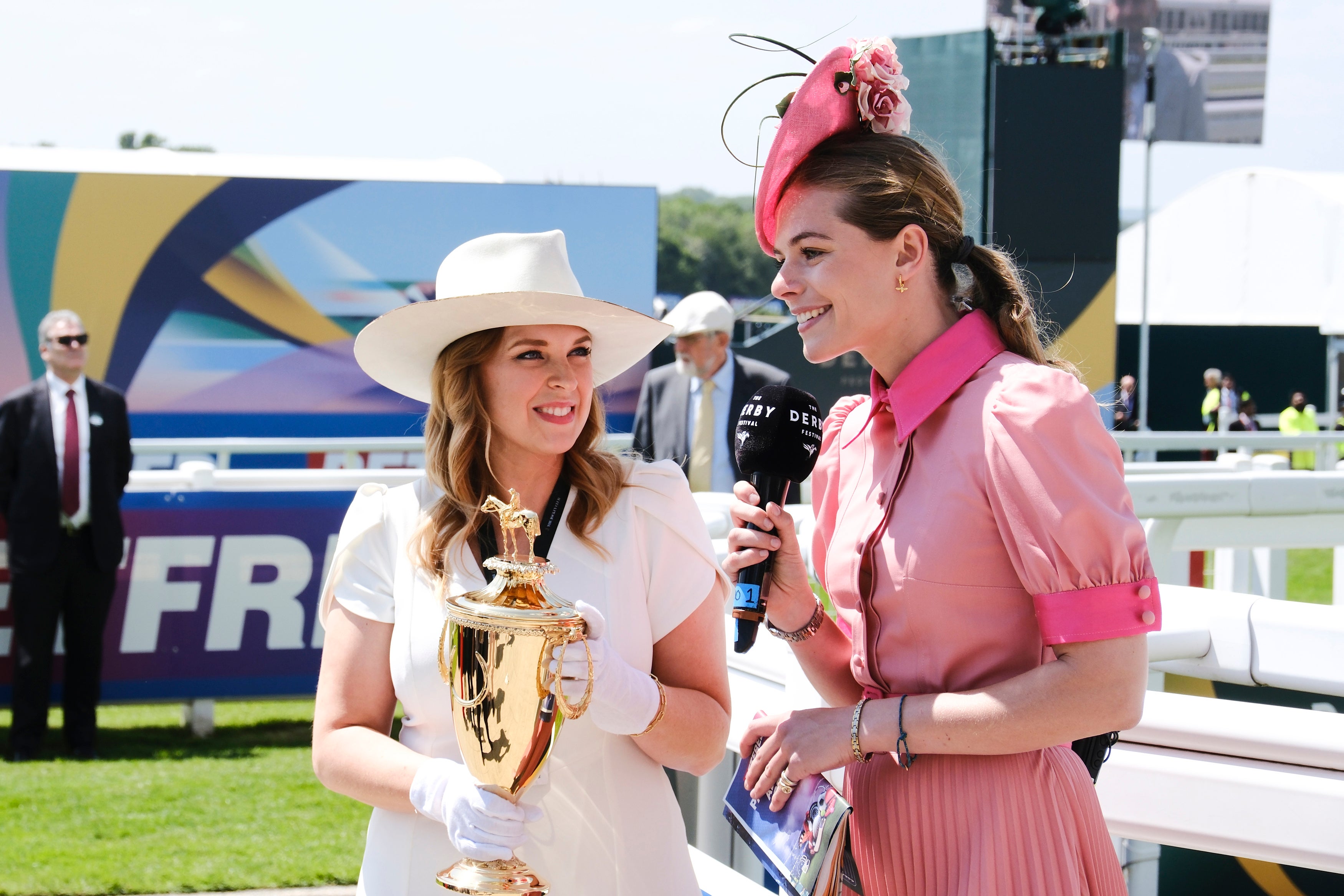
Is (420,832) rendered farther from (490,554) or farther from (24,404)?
(24,404)

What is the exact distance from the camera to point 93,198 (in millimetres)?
11758

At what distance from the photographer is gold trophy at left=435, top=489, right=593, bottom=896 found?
4.68 feet

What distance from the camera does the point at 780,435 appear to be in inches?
65.0

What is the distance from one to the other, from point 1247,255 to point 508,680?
38.5 metres

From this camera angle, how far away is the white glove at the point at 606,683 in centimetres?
150

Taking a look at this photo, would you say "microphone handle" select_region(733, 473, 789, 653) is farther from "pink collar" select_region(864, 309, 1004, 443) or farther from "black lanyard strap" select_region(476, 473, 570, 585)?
"black lanyard strap" select_region(476, 473, 570, 585)

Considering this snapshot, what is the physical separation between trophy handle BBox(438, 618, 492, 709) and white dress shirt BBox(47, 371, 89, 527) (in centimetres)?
495

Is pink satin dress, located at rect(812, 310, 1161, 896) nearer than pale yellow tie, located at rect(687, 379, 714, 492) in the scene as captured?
Yes

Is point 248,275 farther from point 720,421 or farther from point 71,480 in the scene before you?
point 720,421

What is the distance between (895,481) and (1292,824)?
653 millimetres

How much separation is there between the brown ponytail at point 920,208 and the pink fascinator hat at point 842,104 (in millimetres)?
16

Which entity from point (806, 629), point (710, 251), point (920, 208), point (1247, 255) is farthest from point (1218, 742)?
point (710, 251)

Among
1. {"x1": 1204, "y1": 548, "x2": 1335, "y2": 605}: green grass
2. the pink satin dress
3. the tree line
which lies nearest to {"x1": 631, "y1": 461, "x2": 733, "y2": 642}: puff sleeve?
the pink satin dress

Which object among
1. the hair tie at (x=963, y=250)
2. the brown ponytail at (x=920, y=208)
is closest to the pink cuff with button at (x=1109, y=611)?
the brown ponytail at (x=920, y=208)
